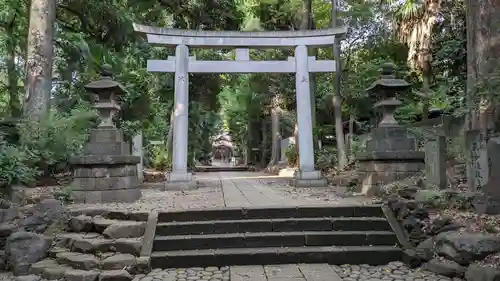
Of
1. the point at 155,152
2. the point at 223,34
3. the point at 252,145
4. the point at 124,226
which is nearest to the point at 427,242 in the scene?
the point at 124,226

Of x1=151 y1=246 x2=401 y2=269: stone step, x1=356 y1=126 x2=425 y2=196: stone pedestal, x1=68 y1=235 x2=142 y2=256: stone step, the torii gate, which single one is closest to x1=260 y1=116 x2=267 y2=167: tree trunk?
the torii gate

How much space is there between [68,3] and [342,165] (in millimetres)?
9524

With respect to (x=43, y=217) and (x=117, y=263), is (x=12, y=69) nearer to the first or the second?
(x=43, y=217)

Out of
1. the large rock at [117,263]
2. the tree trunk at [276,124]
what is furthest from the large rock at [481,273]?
the tree trunk at [276,124]

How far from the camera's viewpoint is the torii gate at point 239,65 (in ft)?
34.4

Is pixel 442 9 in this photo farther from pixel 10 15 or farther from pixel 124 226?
pixel 10 15

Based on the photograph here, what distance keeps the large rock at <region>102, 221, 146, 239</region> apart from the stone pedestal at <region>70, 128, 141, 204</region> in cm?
198

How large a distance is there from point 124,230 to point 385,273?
3473mm

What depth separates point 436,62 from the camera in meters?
11.8

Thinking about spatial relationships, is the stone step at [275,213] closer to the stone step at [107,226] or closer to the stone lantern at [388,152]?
the stone step at [107,226]

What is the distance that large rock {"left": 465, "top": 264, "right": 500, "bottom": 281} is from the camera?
12.6 ft

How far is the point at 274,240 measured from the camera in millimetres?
5480

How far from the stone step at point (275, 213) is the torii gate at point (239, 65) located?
4.33 meters

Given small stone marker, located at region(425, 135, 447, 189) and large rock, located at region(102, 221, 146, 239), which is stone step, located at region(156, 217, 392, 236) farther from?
small stone marker, located at region(425, 135, 447, 189)
